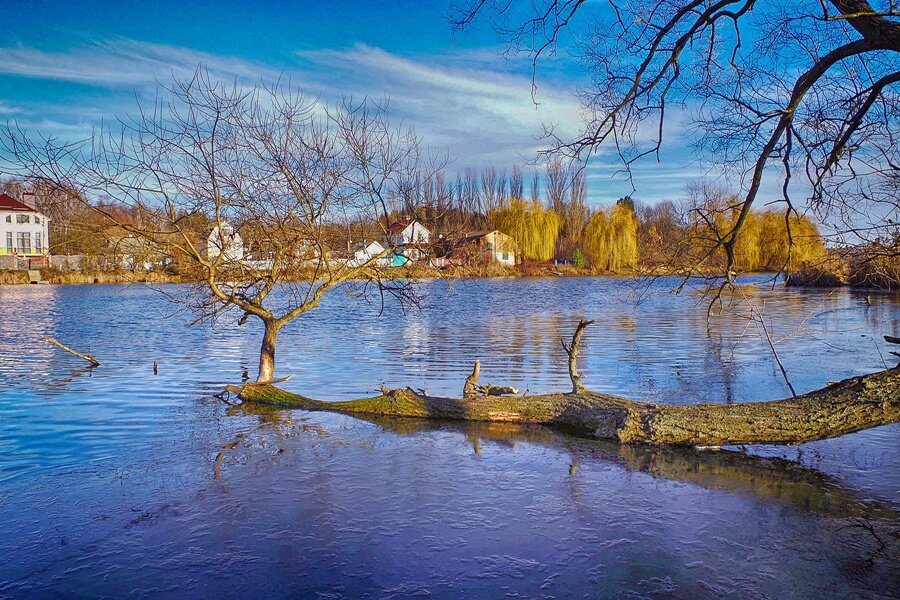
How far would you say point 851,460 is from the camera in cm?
798

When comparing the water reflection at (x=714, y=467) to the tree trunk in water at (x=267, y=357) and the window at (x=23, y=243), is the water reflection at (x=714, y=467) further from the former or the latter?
the window at (x=23, y=243)

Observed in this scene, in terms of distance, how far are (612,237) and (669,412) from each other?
6499 centimetres

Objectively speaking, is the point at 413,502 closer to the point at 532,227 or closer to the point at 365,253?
the point at 365,253

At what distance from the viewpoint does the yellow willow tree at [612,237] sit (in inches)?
2758

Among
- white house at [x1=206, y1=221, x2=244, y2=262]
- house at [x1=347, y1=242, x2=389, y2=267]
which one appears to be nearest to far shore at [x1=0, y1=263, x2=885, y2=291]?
house at [x1=347, y1=242, x2=389, y2=267]

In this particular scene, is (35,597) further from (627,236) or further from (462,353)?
(627,236)

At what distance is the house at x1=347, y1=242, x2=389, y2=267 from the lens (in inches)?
479

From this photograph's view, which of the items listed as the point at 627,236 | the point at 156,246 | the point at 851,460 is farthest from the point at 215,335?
the point at 627,236

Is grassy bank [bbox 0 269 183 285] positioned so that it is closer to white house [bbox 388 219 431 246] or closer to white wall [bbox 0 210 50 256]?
white wall [bbox 0 210 50 256]

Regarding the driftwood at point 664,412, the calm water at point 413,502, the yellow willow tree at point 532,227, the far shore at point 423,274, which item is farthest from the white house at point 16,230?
the driftwood at point 664,412

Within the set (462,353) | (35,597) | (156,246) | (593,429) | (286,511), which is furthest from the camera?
(462,353)

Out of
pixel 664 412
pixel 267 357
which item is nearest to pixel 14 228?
pixel 267 357

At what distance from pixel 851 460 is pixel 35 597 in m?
8.22

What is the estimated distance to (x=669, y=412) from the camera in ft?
27.7
